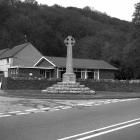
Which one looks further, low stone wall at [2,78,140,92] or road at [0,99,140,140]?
low stone wall at [2,78,140,92]

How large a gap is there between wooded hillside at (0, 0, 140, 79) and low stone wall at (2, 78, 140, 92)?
96.1ft

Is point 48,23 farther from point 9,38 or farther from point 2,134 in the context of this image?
point 2,134

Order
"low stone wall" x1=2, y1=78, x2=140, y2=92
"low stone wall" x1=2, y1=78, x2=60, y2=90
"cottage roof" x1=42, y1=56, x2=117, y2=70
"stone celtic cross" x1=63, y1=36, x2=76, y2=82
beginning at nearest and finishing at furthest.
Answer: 1. "stone celtic cross" x1=63, y1=36, x2=76, y2=82
2. "low stone wall" x1=2, y1=78, x2=60, y2=90
3. "low stone wall" x1=2, y1=78, x2=140, y2=92
4. "cottage roof" x1=42, y1=56, x2=117, y2=70

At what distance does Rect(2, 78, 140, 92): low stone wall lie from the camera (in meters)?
42.0

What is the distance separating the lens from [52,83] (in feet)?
146

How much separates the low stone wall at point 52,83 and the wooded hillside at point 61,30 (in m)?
29.3

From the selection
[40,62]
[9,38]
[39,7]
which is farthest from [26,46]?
[39,7]

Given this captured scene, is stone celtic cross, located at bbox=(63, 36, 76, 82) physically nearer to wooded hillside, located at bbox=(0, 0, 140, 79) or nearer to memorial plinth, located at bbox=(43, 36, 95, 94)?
memorial plinth, located at bbox=(43, 36, 95, 94)

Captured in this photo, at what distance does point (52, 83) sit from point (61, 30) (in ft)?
235

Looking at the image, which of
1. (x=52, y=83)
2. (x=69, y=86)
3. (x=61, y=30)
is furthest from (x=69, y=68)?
(x=61, y=30)

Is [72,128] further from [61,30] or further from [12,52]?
[61,30]

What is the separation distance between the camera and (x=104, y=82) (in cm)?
4484

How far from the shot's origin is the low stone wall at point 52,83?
42.0 metres

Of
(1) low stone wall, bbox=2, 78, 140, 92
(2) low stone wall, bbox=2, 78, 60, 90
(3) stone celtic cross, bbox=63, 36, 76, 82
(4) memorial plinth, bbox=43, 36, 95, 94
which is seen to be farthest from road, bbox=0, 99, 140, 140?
(1) low stone wall, bbox=2, 78, 140, 92
